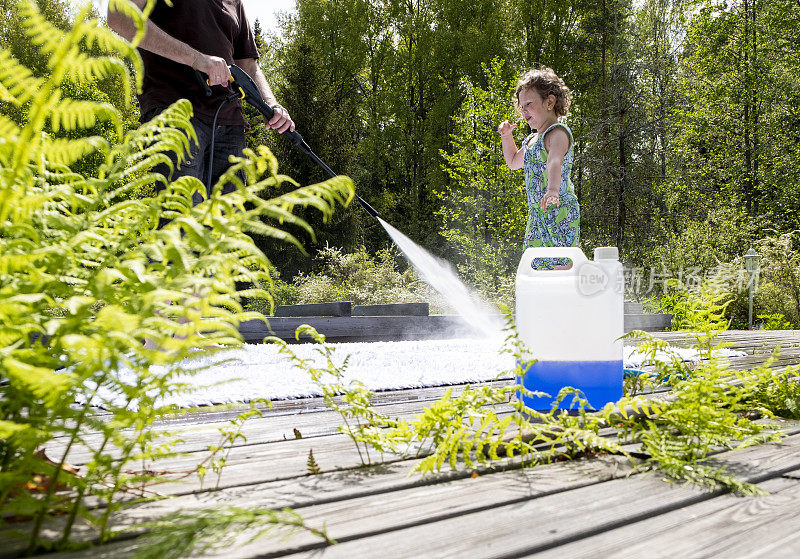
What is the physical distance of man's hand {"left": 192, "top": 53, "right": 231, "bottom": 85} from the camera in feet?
9.18

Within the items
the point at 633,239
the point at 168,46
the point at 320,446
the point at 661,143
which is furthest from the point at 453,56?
the point at 320,446

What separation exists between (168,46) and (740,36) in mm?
17678

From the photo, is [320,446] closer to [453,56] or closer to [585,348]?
[585,348]

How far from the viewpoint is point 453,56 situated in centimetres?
2072

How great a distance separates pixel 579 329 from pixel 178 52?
214cm

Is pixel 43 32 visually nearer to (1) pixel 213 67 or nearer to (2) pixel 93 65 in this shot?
(2) pixel 93 65

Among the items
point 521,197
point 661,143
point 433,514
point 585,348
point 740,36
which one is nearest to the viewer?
point 433,514

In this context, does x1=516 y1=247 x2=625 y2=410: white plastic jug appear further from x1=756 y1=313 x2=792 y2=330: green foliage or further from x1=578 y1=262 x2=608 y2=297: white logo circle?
x1=756 y1=313 x2=792 y2=330: green foliage

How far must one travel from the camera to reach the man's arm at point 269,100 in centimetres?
334

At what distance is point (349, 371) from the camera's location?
319 cm

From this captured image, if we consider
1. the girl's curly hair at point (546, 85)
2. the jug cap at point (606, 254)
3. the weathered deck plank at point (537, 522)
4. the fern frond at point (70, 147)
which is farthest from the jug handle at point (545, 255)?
the girl's curly hair at point (546, 85)

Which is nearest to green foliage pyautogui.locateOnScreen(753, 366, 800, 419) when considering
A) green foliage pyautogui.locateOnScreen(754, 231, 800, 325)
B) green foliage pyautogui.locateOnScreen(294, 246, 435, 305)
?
green foliage pyautogui.locateOnScreen(294, 246, 435, 305)

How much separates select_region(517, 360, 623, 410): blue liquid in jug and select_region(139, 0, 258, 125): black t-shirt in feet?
7.09

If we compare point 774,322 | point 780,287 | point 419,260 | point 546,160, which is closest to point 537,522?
point 546,160
